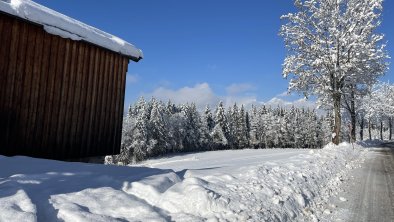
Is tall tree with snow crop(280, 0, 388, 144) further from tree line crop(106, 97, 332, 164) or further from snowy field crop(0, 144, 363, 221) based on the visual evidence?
tree line crop(106, 97, 332, 164)

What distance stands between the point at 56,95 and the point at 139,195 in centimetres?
589

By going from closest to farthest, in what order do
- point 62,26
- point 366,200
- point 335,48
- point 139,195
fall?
point 139,195
point 366,200
point 62,26
point 335,48

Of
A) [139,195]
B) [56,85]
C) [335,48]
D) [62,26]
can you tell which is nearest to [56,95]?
[56,85]

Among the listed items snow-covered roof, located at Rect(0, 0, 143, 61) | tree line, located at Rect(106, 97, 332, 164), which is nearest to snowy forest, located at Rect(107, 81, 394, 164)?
tree line, located at Rect(106, 97, 332, 164)

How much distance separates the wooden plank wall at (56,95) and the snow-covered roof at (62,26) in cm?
24

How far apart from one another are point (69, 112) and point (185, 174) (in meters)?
4.96

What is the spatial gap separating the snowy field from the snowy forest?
38.8 meters

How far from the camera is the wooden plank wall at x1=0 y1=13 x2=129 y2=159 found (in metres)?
9.27

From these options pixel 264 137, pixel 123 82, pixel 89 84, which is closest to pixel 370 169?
pixel 123 82

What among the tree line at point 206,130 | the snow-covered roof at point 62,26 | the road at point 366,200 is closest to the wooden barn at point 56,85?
the snow-covered roof at point 62,26

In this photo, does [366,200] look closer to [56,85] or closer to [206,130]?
[56,85]

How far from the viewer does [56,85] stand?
1051 cm

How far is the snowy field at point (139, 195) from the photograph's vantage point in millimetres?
4816

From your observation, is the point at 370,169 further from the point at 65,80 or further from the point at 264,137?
the point at 264,137
